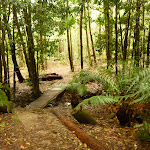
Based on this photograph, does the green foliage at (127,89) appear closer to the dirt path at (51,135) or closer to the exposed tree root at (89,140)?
the exposed tree root at (89,140)

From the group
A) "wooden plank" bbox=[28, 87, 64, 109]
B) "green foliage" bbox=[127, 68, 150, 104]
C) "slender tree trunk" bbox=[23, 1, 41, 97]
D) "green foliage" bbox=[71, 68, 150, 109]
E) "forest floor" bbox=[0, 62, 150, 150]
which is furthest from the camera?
"slender tree trunk" bbox=[23, 1, 41, 97]

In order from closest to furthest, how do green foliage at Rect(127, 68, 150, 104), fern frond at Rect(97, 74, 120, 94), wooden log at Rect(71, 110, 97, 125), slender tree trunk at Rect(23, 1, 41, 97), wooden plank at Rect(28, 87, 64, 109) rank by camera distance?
green foliage at Rect(127, 68, 150, 104) → fern frond at Rect(97, 74, 120, 94) → wooden log at Rect(71, 110, 97, 125) → wooden plank at Rect(28, 87, 64, 109) → slender tree trunk at Rect(23, 1, 41, 97)

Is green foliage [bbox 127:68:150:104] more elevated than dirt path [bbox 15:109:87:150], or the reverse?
green foliage [bbox 127:68:150:104]

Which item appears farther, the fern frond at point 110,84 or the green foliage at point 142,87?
the fern frond at point 110,84

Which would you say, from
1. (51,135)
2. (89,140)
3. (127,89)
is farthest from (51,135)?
(127,89)

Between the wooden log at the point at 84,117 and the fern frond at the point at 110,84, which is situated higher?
the fern frond at the point at 110,84

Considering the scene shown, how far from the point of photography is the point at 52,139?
10.4 ft

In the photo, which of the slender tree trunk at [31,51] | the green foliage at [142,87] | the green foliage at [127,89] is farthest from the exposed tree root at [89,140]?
the slender tree trunk at [31,51]

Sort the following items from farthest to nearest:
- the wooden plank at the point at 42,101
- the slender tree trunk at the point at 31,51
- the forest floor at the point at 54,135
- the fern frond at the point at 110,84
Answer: the slender tree trunk at the point at 31,51 < the wooden plank at the point at 42,101 < the fern frond at the point at 110,84 < the forest floor at the point at 54,135

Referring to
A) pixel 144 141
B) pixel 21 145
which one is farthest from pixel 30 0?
pixel 144 141

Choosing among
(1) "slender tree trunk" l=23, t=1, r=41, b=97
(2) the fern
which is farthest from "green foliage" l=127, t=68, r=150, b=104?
(1) "slender tree trunk" l=23, t=1, r=41, b=97

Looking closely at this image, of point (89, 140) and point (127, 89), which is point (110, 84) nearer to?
point (127, 89)

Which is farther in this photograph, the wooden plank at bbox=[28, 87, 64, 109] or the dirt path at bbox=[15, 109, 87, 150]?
the wooden plank at bbox=[28, 87, 64, 109]

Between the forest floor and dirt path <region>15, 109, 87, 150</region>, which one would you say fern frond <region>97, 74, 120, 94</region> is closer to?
the forest floor
